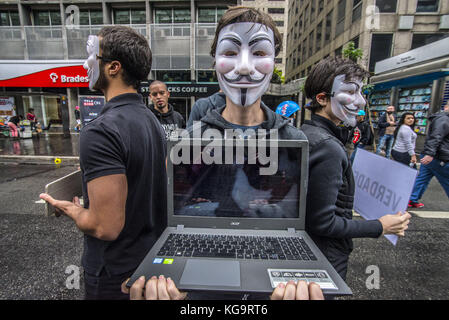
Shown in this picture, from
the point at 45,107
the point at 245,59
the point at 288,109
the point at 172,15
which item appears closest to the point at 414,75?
the point at 288,109

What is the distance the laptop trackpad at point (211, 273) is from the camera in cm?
98

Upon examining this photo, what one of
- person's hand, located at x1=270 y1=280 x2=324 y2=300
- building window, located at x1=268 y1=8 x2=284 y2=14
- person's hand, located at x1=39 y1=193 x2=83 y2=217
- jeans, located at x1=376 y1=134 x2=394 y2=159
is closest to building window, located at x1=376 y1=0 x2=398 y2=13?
jeans, located at x1=376 y1=134 x2=394 y2=159

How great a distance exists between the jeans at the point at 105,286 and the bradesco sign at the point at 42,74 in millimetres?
18447

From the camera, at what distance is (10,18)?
18.4 metres

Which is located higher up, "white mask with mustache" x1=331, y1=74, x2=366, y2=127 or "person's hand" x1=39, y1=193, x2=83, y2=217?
"white mask with mustache" x1=331, y1=74, x2=366, y2=127

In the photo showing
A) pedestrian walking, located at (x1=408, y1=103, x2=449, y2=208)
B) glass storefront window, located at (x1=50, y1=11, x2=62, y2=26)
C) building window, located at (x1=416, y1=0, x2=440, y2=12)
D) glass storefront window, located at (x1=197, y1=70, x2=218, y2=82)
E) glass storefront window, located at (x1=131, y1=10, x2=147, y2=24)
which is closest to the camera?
pedestrian walking, located at (x1=408, y1=103, x2=449, y2=208)

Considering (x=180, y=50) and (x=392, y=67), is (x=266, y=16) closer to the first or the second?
(x=392, y=67)

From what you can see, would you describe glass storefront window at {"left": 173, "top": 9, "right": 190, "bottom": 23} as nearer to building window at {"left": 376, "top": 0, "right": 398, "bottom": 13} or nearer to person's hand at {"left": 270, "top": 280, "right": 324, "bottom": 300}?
building window at {"left": 376, "top": 0, "right": 398, "bottom": 13}

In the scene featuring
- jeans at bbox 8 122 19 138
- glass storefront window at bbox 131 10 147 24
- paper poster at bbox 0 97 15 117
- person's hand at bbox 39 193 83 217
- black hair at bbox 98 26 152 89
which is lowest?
jeans at bbox 8 122 19 138

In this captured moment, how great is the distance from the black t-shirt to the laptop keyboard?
209mm

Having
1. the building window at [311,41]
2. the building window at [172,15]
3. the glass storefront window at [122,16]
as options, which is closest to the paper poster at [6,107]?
the glass storefront window at [122,16]

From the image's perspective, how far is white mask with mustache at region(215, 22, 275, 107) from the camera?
54.4 inches

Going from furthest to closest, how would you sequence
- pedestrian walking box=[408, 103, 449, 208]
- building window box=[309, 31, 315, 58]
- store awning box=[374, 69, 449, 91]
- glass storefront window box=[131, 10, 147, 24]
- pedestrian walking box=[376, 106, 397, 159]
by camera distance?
building window box=[309, 31, 315, 58]
glass storefront window box=[131, 10, 147, 24]
store awning box=[374, 69, 449, 91]
pedestrian walking box=[376, 106, 397, 159]
pedestrian walking box=[408, 103, 449, 208]

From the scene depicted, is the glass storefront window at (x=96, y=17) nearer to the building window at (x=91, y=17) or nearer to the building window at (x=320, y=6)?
the building window at (x=91, y=17)
